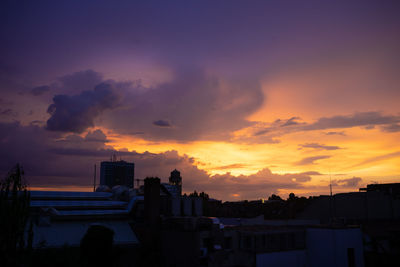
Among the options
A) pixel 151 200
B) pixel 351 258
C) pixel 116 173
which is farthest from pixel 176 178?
pixel 351 258

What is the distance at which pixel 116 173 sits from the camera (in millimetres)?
111250

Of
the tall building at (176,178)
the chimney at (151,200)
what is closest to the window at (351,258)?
the chimney at (151,200)

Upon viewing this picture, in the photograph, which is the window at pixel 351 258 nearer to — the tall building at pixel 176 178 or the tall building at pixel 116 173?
the tall building at pixel 176 178

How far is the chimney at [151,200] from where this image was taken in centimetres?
4309

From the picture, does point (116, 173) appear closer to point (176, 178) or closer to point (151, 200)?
point (176, 178)

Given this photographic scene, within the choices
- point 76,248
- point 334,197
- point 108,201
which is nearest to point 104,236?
point 76,248

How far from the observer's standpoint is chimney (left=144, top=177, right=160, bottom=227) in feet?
141

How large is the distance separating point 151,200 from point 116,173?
70736mm

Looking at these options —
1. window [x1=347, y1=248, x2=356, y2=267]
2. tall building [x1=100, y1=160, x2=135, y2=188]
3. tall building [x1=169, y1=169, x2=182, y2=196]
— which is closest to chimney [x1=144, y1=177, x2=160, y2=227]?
window [x1=347, y1=248, x2=356, y2=267]

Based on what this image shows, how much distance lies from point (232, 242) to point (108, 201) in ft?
61.0

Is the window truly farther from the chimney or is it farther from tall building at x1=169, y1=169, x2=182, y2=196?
tall building at x1=169, y1=169, x2=182, y2=196

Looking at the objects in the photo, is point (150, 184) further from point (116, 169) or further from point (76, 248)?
point (116, 169)

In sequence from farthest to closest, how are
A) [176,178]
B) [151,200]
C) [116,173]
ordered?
[116,173] → [176,178] → [151,200]

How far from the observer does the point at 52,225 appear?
3953 centimetres
